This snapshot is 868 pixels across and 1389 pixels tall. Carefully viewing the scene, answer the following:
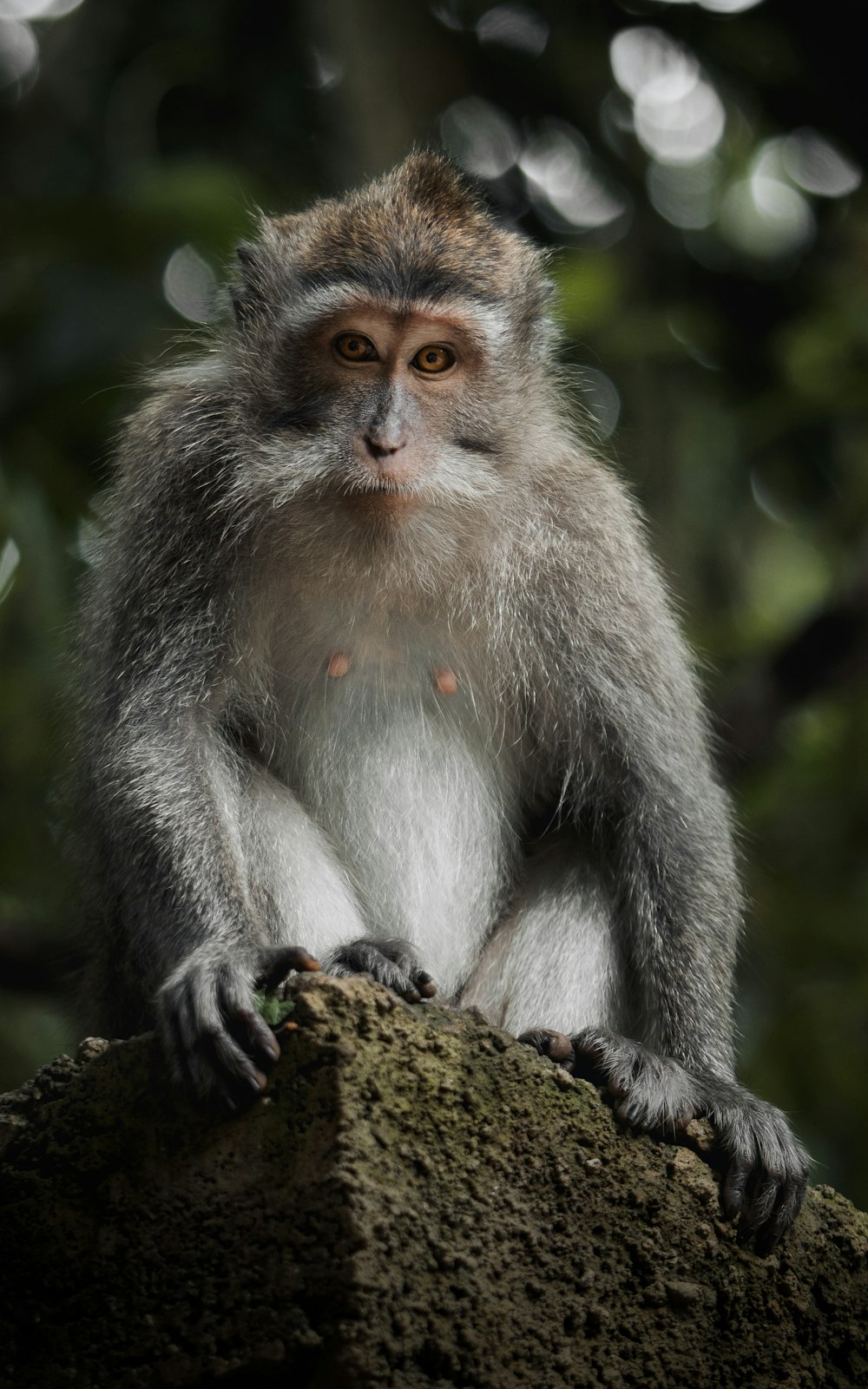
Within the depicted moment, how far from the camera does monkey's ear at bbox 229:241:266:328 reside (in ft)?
19.6

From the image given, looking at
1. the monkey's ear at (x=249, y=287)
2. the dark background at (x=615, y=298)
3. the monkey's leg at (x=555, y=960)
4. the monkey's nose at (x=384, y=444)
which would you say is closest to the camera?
the monkey's nose at (x=384, y=444)

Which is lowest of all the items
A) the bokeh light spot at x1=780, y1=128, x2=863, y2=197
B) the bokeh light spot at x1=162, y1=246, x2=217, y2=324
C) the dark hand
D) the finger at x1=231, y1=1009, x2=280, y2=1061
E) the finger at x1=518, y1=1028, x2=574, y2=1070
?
the finger at x1=231, y1=1009, x2=280, y2=1061

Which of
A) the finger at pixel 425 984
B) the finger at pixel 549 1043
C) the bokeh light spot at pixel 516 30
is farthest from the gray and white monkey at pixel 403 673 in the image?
the bokeh light spot at pixel 516 30

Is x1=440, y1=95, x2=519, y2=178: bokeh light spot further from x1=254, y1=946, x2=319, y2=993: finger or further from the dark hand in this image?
x1=254, y1=946, x2=319, y2=993: finger

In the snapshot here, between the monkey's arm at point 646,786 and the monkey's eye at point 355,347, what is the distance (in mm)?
962

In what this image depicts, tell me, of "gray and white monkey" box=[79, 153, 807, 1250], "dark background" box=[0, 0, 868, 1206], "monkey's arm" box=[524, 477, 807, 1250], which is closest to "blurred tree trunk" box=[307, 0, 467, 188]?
"dark background" box=[0, 0, 868, 1206]

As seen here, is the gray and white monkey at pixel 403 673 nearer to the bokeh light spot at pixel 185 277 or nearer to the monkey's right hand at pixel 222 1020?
the monkey's right hand at pixel 222 1020

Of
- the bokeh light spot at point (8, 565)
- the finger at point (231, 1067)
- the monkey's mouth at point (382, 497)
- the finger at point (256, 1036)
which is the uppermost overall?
the monkey's mouth at point (382, 497)

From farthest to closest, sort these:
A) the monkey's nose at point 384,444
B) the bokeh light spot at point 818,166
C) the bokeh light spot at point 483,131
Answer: the bokeh light spot at point 483,131
the bokeh light spot at point 818,166
the monkey's nose at point 384,444

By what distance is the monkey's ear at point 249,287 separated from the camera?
5980 millimetres

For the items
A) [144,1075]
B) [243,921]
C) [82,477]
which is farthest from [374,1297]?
[82,477]

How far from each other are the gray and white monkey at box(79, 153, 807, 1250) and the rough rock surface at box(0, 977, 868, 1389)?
995 millimetres

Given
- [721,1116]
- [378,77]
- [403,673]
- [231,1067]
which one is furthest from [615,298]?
[231,1067]

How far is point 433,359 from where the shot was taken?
18.1 feet
